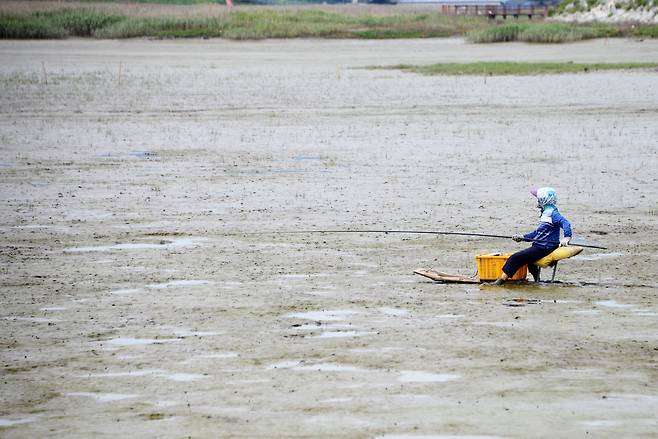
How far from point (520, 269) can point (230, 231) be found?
4.42 meters

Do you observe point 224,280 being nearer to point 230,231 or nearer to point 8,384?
point 230,231

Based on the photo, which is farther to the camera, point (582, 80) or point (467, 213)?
point (582, 80)

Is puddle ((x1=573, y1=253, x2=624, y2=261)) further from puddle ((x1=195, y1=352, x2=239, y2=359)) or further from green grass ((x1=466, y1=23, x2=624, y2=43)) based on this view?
green grass ((x1=466, y1=23, x2=624, y2=43))

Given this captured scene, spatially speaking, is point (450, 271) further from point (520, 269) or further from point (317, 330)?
point (317, 330)

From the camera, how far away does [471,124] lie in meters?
27.9

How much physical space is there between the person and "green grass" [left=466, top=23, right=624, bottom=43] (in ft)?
182

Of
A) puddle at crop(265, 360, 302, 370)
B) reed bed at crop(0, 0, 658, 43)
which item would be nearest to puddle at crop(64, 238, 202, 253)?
Answer: puddle at crop(265, 360, 302, 370)

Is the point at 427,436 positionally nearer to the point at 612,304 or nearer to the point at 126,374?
the point at 126,374

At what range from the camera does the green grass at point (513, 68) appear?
146 feet

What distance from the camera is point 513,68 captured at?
1800 inches

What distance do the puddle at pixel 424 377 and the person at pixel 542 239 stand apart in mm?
3147

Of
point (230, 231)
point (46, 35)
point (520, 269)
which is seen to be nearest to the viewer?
point (520, 269)

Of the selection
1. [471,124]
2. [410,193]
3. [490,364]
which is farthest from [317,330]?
[471,124]

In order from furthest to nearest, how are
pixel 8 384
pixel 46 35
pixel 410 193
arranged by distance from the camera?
pixel 46 35
pixel 410 193
pixel 8 384
